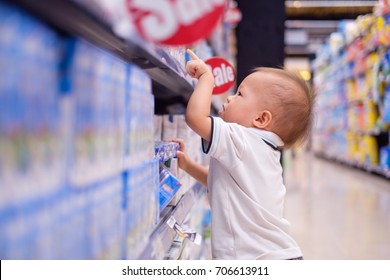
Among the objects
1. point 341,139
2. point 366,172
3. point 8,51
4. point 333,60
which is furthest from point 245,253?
point 333,60

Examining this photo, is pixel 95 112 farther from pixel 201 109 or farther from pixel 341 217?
pixel 341 217

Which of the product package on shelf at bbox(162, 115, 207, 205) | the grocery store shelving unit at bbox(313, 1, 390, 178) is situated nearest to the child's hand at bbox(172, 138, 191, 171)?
the product package on shelf at bbox(162, 115, 207, 205)

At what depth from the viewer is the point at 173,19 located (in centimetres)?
58

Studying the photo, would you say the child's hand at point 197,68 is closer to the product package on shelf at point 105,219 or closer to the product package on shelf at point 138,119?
the product package on shelf at point 138,119

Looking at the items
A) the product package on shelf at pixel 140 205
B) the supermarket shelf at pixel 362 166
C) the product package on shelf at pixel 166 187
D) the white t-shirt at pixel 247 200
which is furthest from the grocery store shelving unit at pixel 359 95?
the product package on shelf at pixel 140 205

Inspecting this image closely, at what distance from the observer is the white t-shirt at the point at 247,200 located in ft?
3.53

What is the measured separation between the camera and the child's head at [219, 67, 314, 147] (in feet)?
3.74

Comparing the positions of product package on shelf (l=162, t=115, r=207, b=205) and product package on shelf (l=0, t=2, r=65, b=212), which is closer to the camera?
product package on shelf (l=0, t=2, r=65, b=212)

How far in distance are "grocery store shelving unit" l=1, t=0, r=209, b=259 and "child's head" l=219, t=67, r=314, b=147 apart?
0.19 m

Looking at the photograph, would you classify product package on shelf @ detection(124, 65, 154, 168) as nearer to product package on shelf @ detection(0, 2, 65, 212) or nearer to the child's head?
product package on shelf @ detection(0, 2, 65, 212)

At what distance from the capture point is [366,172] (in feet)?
22.9

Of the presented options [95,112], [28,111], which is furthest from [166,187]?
[28,111]

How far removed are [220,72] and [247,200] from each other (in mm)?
576
